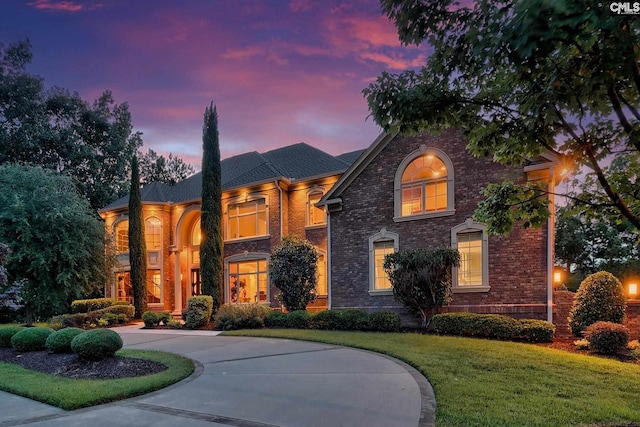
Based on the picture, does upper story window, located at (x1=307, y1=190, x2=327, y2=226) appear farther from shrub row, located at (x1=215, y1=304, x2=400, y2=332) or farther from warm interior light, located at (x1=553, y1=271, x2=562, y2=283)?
warm interior light, located at (x1=553, y1=271, x2=562, y2=283)

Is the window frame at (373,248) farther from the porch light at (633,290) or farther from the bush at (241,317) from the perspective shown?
the porch light at (633,290)

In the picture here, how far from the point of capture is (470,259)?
41.7 ft

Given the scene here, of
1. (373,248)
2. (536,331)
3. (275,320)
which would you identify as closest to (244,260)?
(275,320)

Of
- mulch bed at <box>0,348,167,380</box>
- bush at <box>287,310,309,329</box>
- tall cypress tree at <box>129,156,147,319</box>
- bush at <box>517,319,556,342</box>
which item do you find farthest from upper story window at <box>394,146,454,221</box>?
tall cypress tree at <box>129,156,147,319</box>

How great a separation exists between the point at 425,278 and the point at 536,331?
3.20m

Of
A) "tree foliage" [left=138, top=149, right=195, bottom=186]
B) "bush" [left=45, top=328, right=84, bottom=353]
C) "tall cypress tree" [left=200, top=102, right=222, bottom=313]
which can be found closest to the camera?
"bush" [left=45, top=328, right=84, bottom=353]

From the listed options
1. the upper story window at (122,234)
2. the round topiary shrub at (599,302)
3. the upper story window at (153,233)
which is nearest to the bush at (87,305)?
the upper story window at (153,233)

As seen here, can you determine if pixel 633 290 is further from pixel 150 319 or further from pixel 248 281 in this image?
pixel 150 319

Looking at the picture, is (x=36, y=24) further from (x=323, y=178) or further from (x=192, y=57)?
(x=323, y=178)

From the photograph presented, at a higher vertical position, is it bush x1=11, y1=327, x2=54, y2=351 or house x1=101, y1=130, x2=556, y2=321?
house x1=101, y1=130, x2=556, y2=321

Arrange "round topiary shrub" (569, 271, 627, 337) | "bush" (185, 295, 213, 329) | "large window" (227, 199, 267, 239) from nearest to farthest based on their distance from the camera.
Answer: "round topiary shrub" (569, 271, 627, 337)
"bush" (185, 295, 213, 329)
"large window" (227, 199, 267, 239)

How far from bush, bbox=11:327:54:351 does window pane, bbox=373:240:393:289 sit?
1018 cm

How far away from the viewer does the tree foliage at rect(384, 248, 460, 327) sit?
38.5 feet

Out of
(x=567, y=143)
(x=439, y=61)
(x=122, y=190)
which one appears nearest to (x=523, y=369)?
(x=567, y=143)
